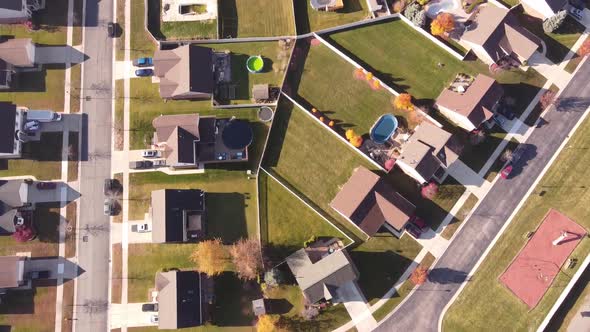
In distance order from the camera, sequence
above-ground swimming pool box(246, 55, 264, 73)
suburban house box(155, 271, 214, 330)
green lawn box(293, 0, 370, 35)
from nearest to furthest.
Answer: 1. suburban house box(155, 271, 214, 330)
2. above-ground swimming pool box(246, 55, 264, 73)
3. green lawn box(293, 0, 370, 35)

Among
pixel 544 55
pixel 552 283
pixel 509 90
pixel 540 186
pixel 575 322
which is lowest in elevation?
pixel 575 322

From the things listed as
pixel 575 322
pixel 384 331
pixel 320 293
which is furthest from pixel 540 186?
pixel 320 293

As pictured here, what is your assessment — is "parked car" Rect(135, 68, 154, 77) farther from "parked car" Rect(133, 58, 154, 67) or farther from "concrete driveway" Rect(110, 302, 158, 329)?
"concrete driveway" Rect(110, 302, 158, 329)

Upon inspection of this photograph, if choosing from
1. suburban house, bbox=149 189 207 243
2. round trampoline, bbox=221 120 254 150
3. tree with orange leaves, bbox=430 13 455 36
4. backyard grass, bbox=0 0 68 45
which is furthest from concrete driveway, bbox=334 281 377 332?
backyard grass, bbox=0 0 68 45

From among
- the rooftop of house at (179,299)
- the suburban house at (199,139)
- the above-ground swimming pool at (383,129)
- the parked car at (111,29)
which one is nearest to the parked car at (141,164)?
the suburban house at (199,139)

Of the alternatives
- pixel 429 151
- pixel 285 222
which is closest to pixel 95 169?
pixel 285 222

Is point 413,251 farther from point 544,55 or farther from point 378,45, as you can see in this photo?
point 544,55
